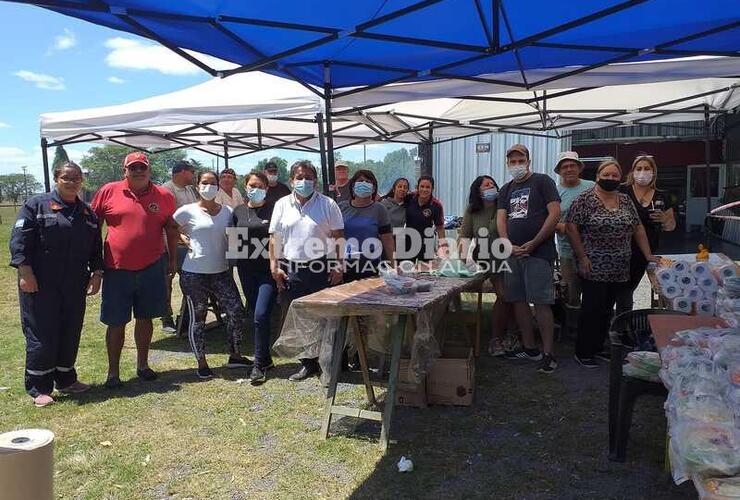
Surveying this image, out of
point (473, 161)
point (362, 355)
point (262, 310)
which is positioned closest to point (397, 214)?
point (262, 310)

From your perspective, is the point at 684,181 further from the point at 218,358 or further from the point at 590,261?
the point at 218,358

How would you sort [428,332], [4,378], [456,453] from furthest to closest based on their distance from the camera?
[4,378]
[428,332]
[456,453]

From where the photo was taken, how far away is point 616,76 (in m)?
4.78

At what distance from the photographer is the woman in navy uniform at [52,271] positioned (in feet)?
11.9

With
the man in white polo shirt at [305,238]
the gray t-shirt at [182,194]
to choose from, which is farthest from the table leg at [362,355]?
the gray t-shirt at [182,194]

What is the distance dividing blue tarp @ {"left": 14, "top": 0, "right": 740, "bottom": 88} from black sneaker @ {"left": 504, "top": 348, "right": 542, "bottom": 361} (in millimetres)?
2424

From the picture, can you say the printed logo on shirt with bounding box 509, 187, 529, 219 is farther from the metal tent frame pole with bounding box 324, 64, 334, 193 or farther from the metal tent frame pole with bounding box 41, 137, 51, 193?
the metal tent frame pole with bounding box 41, 137, 51, 193

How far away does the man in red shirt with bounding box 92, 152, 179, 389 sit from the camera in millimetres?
3955

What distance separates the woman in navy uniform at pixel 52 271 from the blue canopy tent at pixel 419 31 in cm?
129

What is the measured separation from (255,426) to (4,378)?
2.41 meters

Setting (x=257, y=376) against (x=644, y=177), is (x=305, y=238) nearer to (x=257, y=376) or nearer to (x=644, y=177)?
(x=257, y=376)

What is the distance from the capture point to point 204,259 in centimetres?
418

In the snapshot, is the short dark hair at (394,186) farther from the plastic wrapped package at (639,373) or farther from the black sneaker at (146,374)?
the plastic wrapped package at (639,373)

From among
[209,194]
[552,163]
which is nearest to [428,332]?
[209,194]
